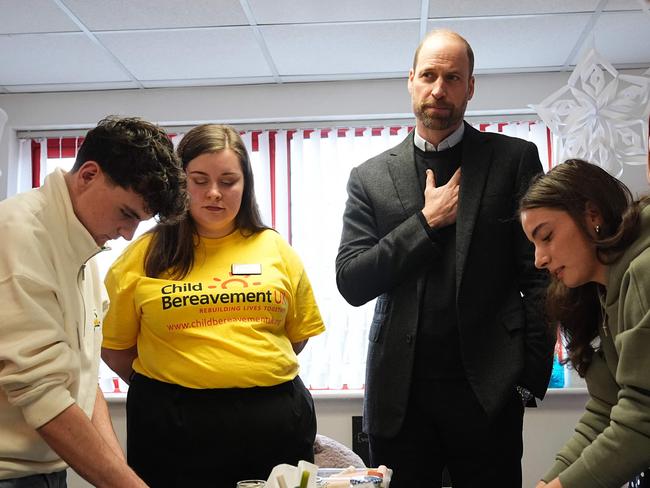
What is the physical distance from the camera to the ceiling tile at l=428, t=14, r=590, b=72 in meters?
3.54

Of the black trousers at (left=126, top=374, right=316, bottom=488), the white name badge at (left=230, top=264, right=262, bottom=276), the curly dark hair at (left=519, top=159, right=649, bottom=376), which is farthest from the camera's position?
the white name badge at (left=230, top=264, right=262, bottom=276)

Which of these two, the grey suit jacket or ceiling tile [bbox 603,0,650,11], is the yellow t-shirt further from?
ceiling tile [bbox 603,0,650,11]

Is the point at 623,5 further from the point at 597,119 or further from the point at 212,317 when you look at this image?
the point at 212,317

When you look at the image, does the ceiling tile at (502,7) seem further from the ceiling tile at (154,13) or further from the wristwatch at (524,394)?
the wristwatch at (524,394)

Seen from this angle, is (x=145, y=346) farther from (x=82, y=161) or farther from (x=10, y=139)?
(x=10, y=139)

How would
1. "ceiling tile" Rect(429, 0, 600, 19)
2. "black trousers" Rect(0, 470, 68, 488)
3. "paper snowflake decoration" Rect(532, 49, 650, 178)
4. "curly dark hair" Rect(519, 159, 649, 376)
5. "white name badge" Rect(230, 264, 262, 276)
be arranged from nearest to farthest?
1. "black trousers" Rect(0, 470, 68, 488)
2. "curly dark hair" Rect(519, 159, 649, 376)
3. "white name badge" Rect(230, 264, 262, 276)
4. "paper snowflake decoration" Rect(532, 49, 650, 178)
5. "ceiling tile" Rect(429, 0, 600, 19)

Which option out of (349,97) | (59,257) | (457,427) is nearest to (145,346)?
(59,257)

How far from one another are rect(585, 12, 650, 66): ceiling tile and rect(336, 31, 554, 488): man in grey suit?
2.01m

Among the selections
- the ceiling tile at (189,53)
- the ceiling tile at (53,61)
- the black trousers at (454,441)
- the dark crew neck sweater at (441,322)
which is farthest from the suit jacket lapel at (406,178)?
the ceiling tile at (53,61)

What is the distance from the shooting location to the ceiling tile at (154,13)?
3281 mm

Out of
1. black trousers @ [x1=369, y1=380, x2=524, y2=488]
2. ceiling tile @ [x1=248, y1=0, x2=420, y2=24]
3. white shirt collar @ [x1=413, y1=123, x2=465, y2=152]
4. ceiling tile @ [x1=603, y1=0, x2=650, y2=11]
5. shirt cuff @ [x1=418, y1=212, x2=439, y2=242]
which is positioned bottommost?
black trousers @ [x1=369, y1=380, x2=524, y2=488]

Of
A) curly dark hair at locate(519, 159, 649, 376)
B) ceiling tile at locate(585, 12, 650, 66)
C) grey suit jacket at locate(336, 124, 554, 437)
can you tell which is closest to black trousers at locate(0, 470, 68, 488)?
grey suit jacket at locate(336, 124, 554, 437)

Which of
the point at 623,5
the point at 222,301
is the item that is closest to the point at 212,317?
the point at 222,301

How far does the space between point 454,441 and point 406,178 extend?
65 centimetres
